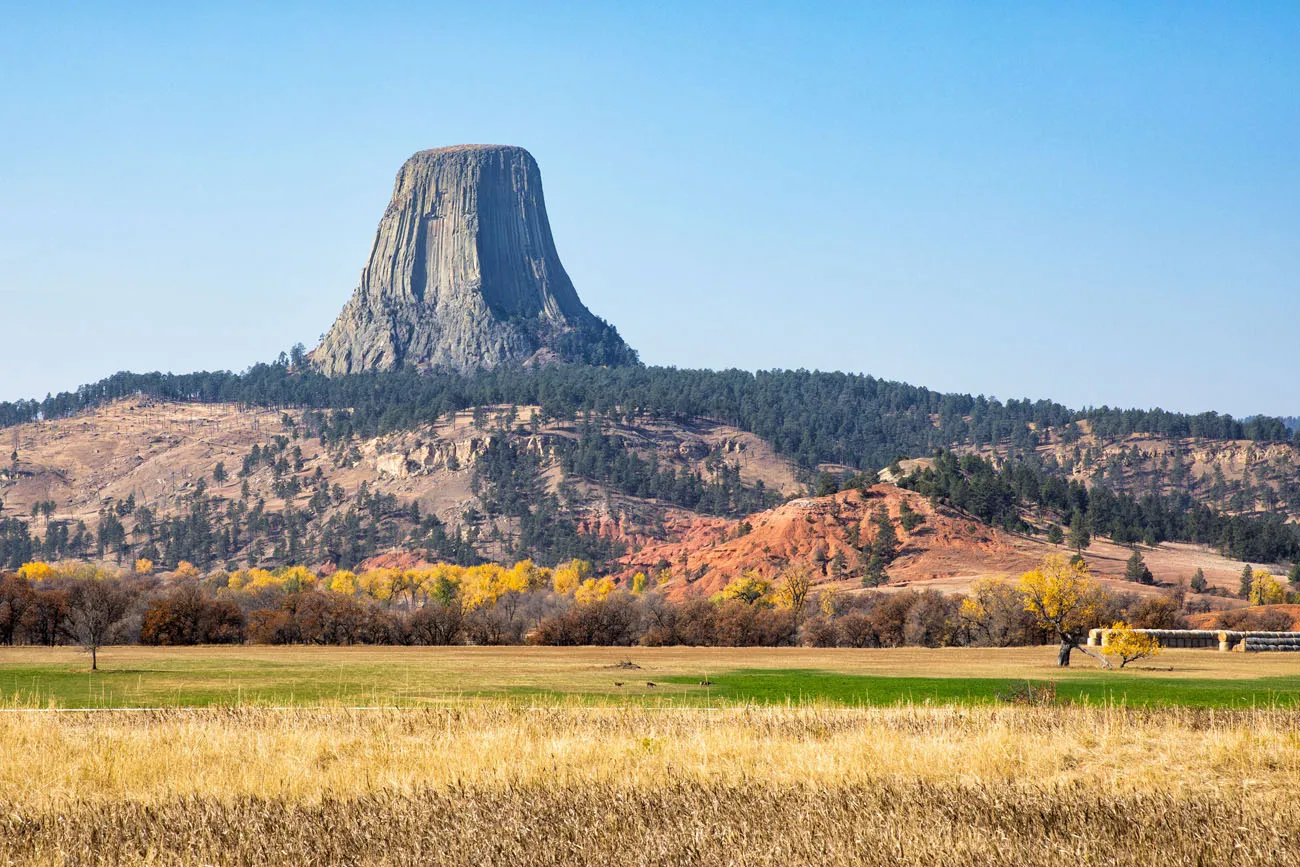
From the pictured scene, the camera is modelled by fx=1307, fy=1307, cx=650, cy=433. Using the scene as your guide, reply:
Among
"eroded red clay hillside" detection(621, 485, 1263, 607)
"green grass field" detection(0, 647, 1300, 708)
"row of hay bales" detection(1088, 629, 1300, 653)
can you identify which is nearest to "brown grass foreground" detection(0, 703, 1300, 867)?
"green grass field" detection(0, 647, 1300, 708)

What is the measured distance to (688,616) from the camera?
92500 mm

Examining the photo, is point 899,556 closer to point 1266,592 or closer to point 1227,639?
point 1266,592

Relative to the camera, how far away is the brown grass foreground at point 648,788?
14930 millimetres

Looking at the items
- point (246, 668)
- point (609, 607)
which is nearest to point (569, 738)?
point (246, 668)

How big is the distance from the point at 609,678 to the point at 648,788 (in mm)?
32573

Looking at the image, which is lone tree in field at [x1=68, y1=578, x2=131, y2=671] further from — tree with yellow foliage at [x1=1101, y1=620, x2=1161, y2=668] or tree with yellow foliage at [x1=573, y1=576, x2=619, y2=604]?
tree with yellow foliage at [x1=573, y1=576, x2=619, y2=604]

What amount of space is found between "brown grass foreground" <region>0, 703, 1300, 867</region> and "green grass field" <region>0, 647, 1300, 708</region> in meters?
7.71

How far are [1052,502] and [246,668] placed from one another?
133845 mm

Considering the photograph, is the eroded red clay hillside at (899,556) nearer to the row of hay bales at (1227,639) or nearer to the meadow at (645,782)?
the row of hay bales at (1227,639)

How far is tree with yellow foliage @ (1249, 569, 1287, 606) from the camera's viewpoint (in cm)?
12719

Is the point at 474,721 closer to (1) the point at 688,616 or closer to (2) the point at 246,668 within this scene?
(2) the point at 246,668

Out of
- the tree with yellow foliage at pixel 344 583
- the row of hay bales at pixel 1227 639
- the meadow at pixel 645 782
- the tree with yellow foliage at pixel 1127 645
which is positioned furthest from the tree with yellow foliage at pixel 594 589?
the meadow at pixel 645 782

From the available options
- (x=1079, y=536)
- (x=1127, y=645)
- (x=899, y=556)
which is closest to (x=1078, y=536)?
(x=1079, y=536)

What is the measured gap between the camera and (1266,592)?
129 metres
